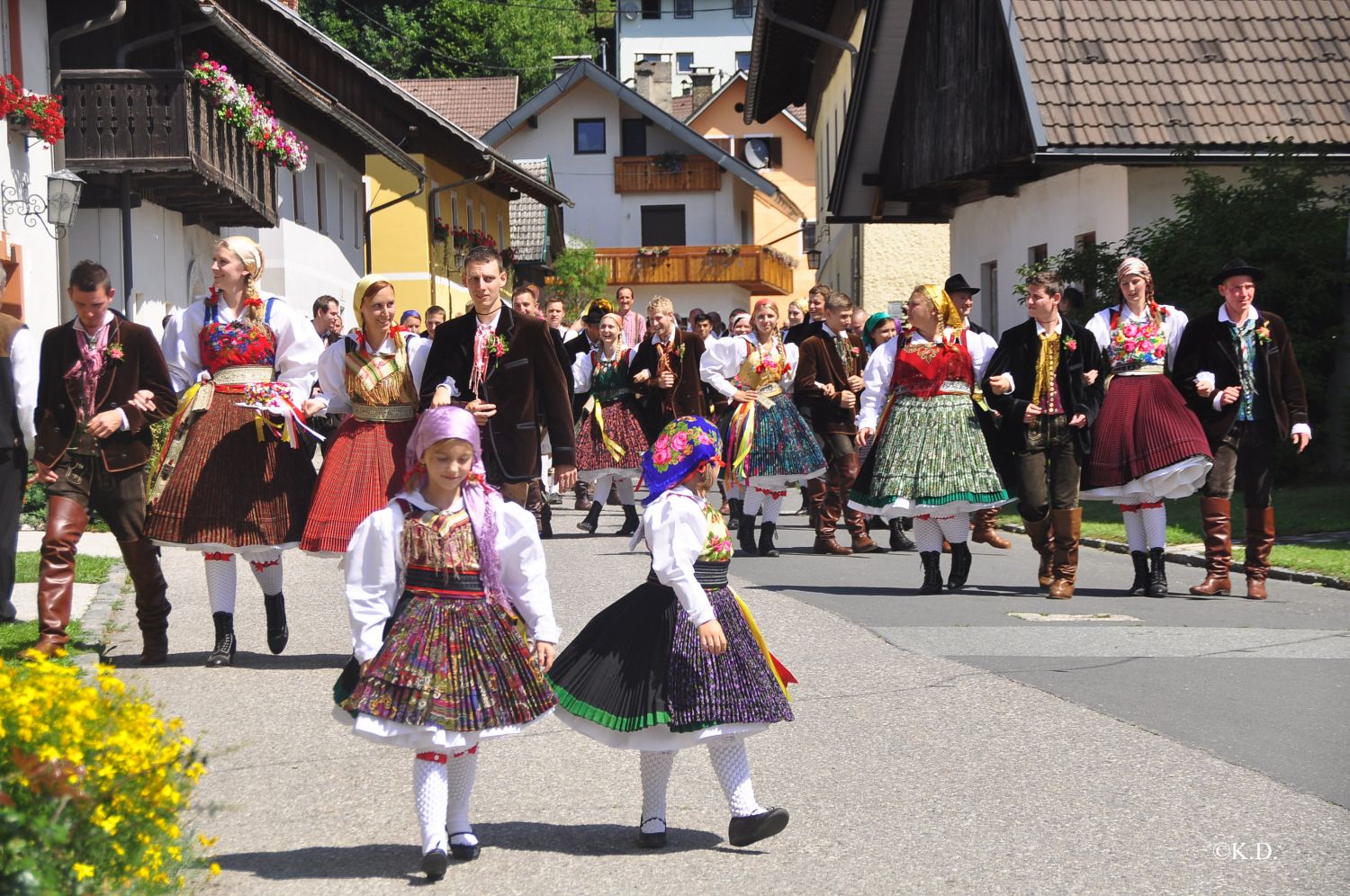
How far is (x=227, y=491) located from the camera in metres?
9.29

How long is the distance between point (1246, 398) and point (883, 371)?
228 centimetres

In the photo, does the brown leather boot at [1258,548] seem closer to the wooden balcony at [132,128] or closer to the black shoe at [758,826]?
the black shoe at [758,826]

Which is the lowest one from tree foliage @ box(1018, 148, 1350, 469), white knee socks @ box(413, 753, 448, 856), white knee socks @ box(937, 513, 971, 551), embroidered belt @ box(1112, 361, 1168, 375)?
white knee socks @ box(413, 753, 448, 856)

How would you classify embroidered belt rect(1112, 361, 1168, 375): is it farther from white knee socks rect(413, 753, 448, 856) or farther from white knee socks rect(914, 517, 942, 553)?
white knee socks rect(413, 753, 448, 856)

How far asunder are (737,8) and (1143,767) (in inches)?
3814

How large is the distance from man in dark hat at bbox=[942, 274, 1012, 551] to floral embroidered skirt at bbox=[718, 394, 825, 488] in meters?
1.43

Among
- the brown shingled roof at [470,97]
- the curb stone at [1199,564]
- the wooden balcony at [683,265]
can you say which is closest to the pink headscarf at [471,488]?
the curb stone at [1199,564]

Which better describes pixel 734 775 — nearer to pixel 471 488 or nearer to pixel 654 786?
pixel 654 786

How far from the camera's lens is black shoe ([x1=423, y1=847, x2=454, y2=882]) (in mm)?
5379

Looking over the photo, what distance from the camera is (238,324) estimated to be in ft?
30.5

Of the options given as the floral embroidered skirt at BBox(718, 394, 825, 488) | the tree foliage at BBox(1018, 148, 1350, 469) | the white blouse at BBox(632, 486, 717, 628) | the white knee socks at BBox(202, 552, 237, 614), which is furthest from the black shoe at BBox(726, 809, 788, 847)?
the tree foliage at BBox(1018, 148, 1350, 469)

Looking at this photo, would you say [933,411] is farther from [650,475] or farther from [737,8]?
[737,8]

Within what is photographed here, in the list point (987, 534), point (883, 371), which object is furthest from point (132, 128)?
point (883, 371)

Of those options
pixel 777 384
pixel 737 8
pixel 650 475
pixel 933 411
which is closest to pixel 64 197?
pixel 777 384
